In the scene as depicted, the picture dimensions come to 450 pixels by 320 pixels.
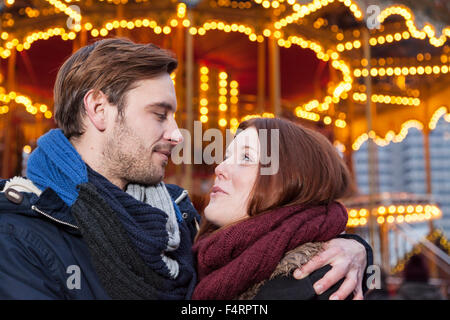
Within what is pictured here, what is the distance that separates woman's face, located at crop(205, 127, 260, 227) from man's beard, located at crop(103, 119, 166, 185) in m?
0.35

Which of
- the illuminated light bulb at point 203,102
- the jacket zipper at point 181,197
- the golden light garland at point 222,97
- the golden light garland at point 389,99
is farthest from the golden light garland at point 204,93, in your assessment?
the golden light garland at point 389,99

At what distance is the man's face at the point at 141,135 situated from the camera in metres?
1.91

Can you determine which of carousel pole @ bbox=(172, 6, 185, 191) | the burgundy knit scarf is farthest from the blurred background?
the burgundy knit scarf

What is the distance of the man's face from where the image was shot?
1909 mm

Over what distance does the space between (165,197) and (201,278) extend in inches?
17.1

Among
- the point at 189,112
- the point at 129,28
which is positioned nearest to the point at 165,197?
the point at 189,112

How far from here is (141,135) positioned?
1921 mm

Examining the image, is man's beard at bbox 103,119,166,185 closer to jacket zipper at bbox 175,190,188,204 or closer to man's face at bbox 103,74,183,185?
man's face at bbox 103,74,183,185

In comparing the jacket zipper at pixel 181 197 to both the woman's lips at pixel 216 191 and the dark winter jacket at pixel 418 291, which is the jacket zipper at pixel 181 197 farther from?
the dark winter jacket at pixel 418 291

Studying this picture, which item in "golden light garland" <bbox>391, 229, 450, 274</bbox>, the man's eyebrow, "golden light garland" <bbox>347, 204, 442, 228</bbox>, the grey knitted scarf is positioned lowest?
"golden light garland" <bbox>391, 229, 450, 274</bbox>

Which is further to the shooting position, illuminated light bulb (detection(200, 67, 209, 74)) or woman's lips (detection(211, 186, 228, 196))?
illuminated light bulb (detection(200, 67, 209, 74))

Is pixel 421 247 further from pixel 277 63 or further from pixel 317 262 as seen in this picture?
pixel 317 262

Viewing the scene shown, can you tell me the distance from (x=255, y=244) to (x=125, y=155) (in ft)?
2.31
